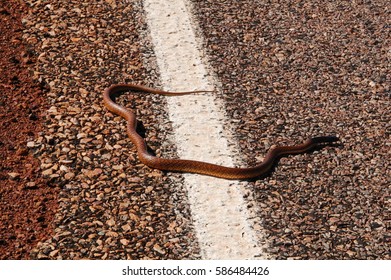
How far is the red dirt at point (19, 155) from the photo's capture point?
4.00 m

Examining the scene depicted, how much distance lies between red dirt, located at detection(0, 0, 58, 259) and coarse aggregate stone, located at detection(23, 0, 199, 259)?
64mm

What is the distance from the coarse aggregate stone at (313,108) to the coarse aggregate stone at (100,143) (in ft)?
1.55

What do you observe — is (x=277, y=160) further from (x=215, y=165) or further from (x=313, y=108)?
(x=313, y=108)

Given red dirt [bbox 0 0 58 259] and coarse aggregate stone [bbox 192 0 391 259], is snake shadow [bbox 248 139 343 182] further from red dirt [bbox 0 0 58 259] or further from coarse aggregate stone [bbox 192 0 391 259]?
red dirt [bbox 0 0 58 259]

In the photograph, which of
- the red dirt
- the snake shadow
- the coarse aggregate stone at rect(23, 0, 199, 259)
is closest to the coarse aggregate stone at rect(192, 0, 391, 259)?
the snake shadow

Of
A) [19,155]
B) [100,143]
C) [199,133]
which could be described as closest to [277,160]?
[199,133]

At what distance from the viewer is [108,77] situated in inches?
205

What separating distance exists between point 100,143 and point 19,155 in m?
0.46

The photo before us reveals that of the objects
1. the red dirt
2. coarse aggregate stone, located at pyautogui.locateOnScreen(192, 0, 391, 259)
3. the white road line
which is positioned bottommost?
coarse aggregate stone, located at pyautogui.locateOnScreen(192, 0, 391, 259)

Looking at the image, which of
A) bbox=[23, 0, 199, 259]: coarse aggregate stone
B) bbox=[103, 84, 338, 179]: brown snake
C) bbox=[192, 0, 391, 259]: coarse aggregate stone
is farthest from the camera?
bbox=[103, 84, 338, 179]: brown snake

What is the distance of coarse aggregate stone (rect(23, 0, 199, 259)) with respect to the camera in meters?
3.94
